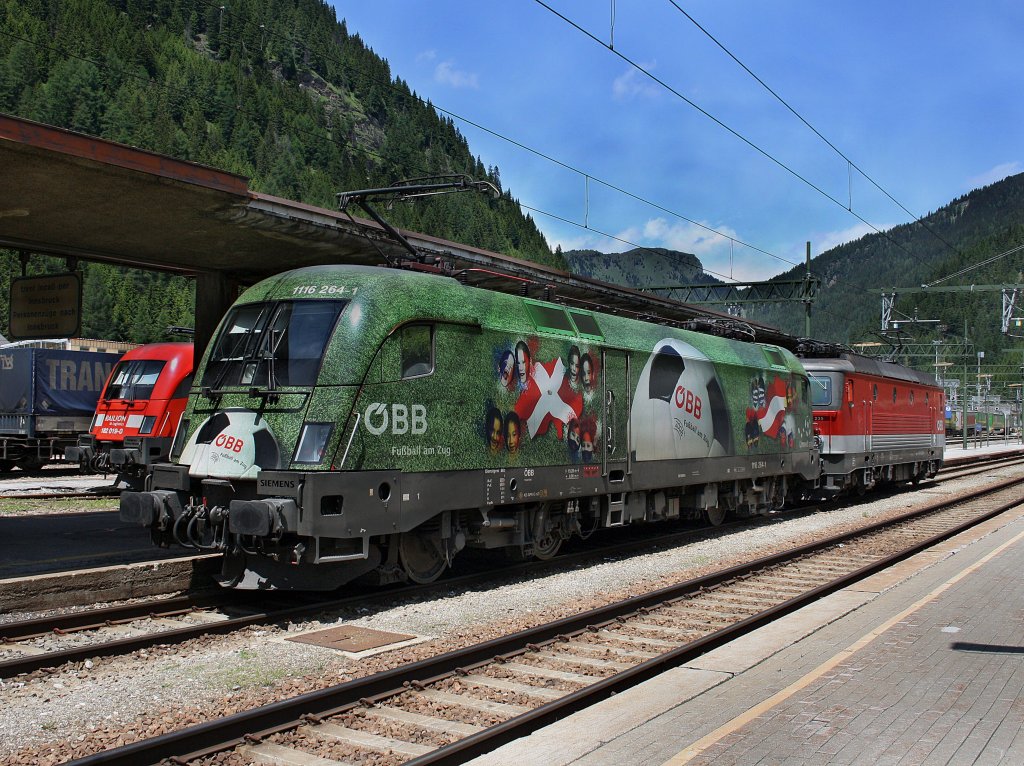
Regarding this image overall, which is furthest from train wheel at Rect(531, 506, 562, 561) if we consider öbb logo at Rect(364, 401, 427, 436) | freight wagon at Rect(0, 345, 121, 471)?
freight wagon at Rect(0, 345, 121, 471)

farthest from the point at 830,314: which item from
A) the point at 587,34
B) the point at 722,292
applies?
the point at 587,34

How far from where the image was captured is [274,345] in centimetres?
951

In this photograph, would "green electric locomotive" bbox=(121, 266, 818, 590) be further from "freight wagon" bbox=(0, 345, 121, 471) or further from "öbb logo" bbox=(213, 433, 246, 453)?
"freight wagon" bbox=(0, 345, 121, 471)

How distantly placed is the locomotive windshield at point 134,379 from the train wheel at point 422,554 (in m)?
13.4

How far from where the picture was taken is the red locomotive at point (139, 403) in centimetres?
2095

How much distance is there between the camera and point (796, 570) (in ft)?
41.4

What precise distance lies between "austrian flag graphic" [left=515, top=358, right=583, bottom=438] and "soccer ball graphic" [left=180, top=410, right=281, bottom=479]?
314 cm

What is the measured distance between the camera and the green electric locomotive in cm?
891

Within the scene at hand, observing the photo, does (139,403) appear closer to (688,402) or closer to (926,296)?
(688,402)

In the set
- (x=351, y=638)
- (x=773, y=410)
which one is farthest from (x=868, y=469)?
(x=351, y=638)

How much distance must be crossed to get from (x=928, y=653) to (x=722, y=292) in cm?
3050

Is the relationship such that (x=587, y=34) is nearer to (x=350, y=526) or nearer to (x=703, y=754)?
(x=350, y=526)

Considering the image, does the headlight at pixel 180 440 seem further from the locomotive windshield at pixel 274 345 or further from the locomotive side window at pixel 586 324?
the locomotive side window at pixel 586 324

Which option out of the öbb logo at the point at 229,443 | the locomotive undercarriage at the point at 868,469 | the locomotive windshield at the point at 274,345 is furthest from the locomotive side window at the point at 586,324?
the locomotive undercarriage at the point at 868,469
